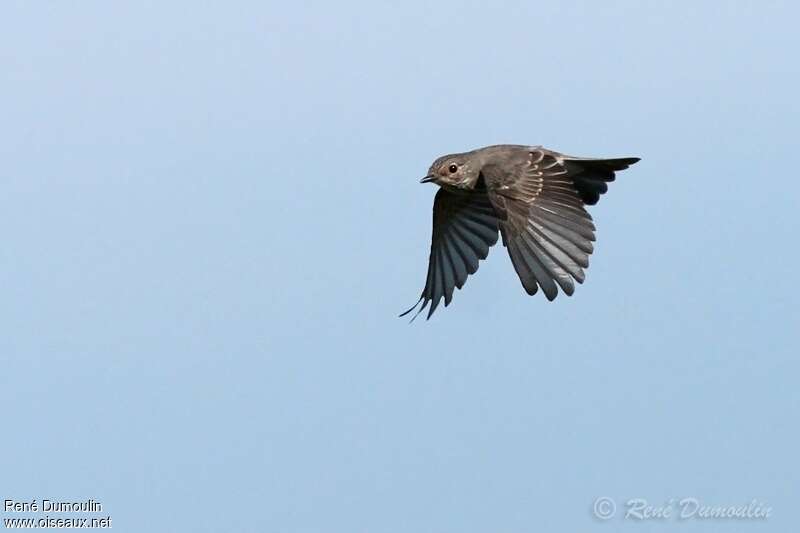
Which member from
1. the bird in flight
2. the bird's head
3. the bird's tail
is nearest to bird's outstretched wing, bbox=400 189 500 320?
the bird in flight

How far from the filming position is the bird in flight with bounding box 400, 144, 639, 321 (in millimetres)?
19391

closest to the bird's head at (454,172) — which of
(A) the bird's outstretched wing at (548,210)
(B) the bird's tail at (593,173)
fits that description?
(A) the bird's outstretched wing at (548,210)

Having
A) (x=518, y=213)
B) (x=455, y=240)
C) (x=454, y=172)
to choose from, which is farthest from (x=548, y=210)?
(x=455, y=240)

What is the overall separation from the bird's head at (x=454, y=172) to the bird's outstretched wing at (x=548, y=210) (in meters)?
0.46

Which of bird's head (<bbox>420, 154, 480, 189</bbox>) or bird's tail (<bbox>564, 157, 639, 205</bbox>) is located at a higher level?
bird's head (<bbox>420, 154, 480, 189</bbox>)

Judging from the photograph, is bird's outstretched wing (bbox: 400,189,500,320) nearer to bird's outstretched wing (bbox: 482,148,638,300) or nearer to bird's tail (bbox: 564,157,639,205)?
bird's outstretched wing (bbox: 482,148,638,300)

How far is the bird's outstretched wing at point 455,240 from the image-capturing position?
76.6 ft

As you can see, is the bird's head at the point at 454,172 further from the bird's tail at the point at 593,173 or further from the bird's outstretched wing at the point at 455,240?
the bird's tail at the point at 593,173

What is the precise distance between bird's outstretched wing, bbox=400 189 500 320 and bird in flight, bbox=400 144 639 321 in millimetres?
14

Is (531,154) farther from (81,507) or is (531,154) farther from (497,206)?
(81,507)

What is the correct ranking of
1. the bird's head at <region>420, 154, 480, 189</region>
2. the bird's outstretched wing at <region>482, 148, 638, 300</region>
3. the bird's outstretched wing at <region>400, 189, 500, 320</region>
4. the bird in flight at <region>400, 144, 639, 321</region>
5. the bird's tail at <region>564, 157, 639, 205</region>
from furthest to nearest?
1. the bird's outstretched wing at <region>400, 189, 500, 320</region>
2. the bird's head at <region>420, 154, 480, 189</region>
3. the bird's tail at <region>564, 157, 639, 205</region>
4. the bird in flight at <region>400, 144, 639, 321</region>
5. the bird's outstretched wing at <region>482, 148, 638, 300</region>

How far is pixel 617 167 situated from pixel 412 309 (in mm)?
4025

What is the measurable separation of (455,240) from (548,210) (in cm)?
366

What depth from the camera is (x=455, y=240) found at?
930 inches
